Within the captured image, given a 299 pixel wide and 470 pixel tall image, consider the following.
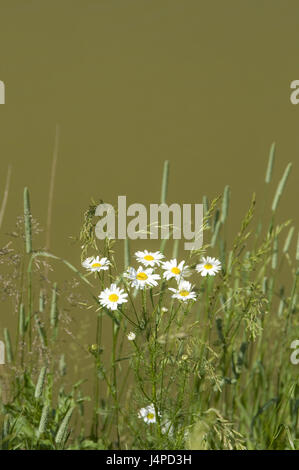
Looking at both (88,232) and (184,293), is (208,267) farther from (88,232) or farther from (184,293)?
(88,232)

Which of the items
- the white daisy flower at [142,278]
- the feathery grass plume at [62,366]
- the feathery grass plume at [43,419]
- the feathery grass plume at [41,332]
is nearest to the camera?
the white daisy flower at [142,278]

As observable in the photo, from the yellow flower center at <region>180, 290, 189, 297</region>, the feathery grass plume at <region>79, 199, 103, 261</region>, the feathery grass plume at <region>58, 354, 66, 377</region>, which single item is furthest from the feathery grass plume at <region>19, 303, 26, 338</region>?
the yellow flower center at <region>180, 290, 189, 297</region>

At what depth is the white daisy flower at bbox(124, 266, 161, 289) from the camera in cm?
106

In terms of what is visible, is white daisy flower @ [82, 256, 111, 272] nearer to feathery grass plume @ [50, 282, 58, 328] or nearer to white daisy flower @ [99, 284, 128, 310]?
white daisy flower @ [99, 284, 128, 310]

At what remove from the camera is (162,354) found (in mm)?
1176

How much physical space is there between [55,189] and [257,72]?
29.3 inches

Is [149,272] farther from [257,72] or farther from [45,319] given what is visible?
[257,72]

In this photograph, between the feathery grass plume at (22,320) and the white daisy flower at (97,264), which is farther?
the feathery grass plume at (22,320)

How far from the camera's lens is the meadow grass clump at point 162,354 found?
3.65 feet

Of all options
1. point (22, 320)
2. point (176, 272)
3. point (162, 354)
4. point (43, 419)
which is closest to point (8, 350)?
point (22, 320)

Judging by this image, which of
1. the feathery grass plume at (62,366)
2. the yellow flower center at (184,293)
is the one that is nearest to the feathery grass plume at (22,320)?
the feathery grass plume at (62,366)

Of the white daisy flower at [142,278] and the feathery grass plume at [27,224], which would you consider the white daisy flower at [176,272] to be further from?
the feathery grass plume at [27,224]

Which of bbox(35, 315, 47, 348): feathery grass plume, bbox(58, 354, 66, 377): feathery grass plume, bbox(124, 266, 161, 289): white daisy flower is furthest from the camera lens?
bbox(58, 354, 66, 377): feathery grass plume

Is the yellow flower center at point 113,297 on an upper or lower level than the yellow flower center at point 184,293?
lower
